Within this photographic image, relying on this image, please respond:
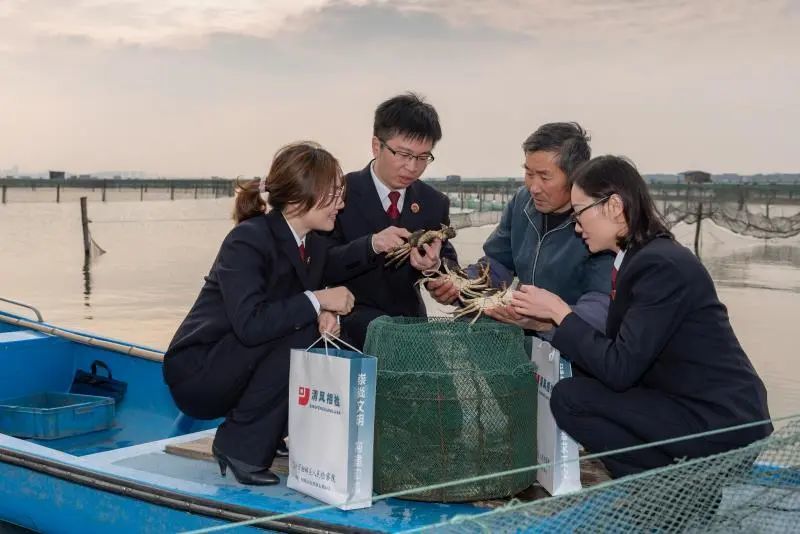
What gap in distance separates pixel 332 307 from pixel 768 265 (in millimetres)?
24542

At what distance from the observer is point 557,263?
4715mm

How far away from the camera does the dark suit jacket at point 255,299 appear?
379cm

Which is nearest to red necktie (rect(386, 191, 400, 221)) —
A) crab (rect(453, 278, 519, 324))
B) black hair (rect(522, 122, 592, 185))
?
black hair (rect(522, 122, 592, 185))

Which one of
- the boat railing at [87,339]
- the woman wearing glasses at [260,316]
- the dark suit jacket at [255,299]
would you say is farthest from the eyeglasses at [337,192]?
the boat railing at [87,339]

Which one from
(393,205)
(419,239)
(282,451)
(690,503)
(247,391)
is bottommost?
(282,451)

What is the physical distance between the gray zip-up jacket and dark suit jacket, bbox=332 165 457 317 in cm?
37

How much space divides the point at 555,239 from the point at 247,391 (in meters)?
1.82

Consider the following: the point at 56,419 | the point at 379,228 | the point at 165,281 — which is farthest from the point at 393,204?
the point at 165,281

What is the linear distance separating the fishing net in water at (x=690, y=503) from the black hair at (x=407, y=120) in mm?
2242

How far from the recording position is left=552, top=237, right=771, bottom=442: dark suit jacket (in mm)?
3328

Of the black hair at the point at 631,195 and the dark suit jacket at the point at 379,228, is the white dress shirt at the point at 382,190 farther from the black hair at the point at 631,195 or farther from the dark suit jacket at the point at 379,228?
the black hair at the point at 631,195

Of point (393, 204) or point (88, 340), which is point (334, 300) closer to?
point (393, 204)

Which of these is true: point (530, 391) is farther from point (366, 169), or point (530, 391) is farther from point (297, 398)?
point (366, 169)

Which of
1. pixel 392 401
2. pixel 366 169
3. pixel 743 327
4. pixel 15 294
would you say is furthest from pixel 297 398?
pixel 15 294
